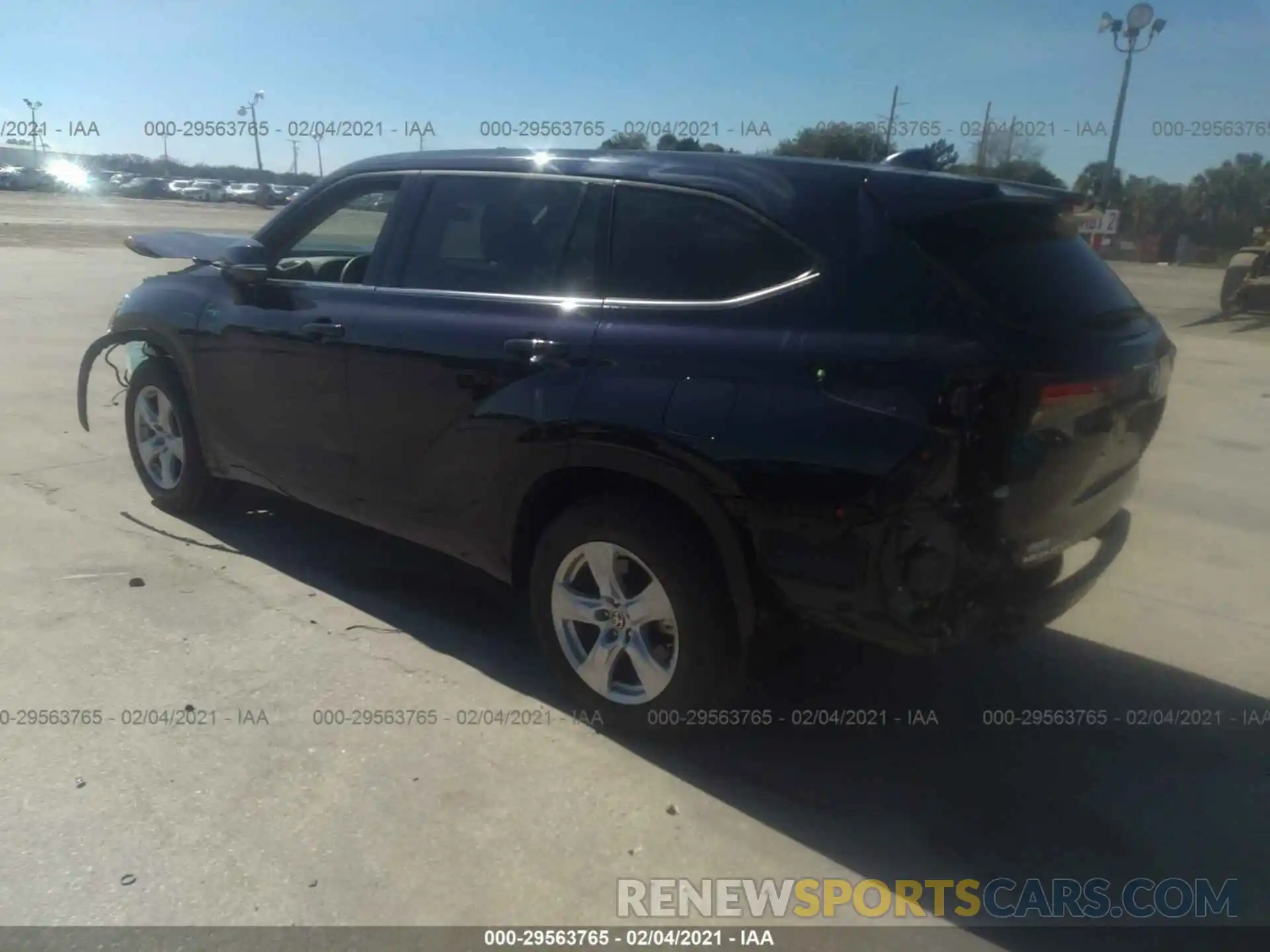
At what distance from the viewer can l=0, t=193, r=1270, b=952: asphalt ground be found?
2885 millimetres

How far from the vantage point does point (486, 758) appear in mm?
3459

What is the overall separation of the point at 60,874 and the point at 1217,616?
14.6 ft

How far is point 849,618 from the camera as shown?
3.02 meters

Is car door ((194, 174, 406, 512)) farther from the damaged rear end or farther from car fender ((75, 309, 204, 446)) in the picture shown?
the damaged rear end

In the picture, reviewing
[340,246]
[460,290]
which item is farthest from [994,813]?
[340,246]

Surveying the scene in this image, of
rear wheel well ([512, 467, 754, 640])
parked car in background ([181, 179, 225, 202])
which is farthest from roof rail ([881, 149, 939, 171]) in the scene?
parked car in background ([181, 179, 225, 202])

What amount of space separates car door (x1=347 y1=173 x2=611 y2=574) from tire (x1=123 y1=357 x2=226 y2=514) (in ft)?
4.63

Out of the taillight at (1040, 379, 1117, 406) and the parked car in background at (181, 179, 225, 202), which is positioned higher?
the taillight at (1040, 379, 1117, 406)

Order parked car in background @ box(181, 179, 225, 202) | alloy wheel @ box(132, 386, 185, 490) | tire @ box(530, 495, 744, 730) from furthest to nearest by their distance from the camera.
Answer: parked car in background @ box(181, 179, 225, 202) < alloy wheel @ box(132, 386, 185, 490) < tire @ box(530, 495, 744, 730)

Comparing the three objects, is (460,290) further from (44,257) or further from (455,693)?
(44,257)

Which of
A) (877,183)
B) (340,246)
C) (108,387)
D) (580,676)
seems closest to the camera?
(877,183)

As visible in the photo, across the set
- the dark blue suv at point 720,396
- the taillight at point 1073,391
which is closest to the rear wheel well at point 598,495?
the dark blue suv at point 720,396

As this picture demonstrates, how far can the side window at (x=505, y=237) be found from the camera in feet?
12.1

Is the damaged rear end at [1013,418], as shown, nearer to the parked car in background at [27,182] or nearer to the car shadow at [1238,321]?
the car shadow at [1238,321]
